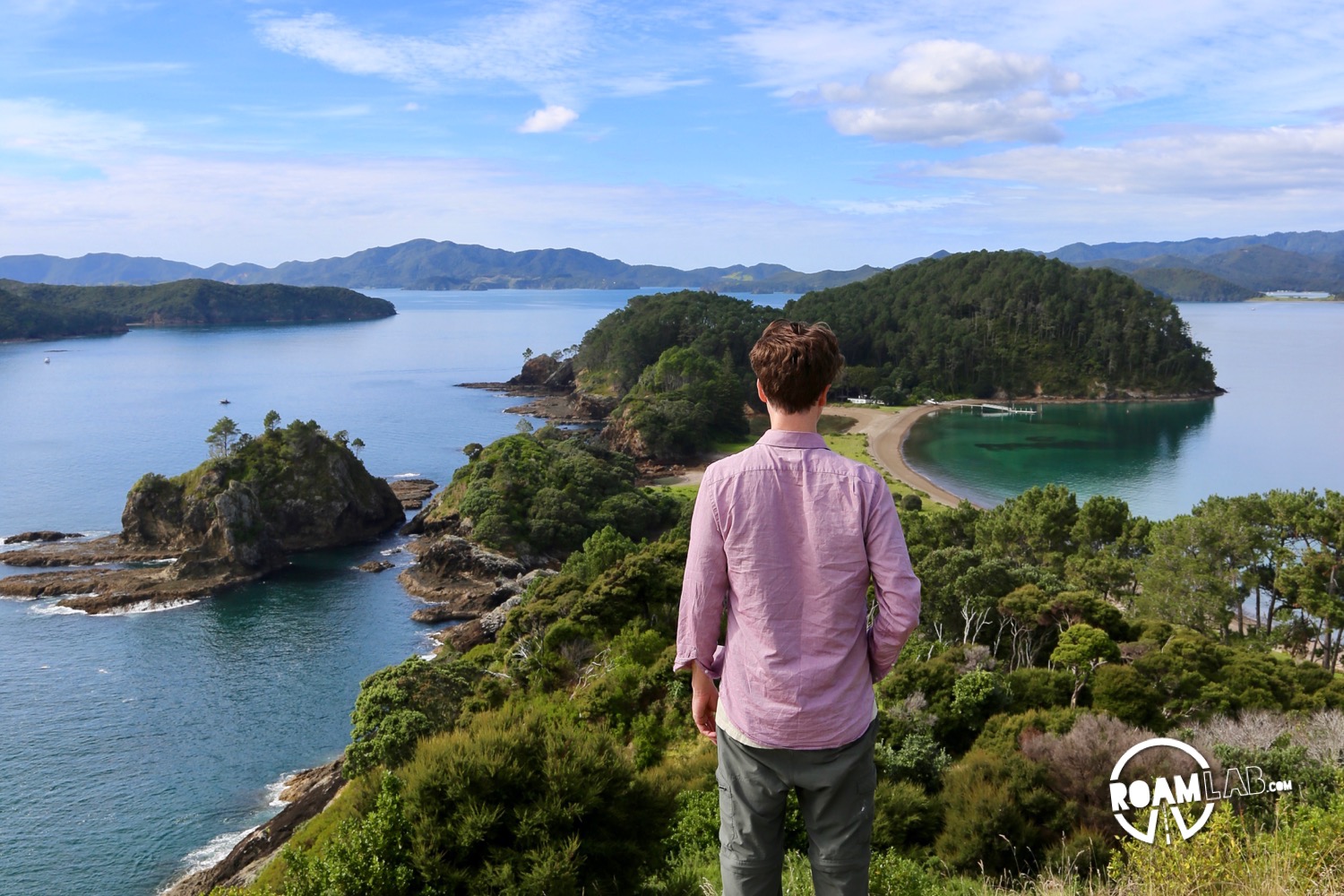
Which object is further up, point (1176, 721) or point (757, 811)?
point (757, 811)

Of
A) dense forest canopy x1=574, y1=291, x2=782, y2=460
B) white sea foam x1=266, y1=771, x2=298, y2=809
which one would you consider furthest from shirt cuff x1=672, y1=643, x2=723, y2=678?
dense forest canopy x1=574, y1=291, x2=782, y2=460

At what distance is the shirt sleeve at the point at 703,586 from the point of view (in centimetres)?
282

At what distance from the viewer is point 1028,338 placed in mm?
91312

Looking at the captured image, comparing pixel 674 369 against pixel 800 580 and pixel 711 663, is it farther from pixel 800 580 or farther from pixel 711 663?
pixel 800 580

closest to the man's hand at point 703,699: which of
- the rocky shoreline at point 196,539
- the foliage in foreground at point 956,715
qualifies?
the foliage in foreground at point 956,715

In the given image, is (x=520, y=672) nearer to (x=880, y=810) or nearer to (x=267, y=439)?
(x=880, y=810)

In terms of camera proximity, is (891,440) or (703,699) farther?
(891,440)

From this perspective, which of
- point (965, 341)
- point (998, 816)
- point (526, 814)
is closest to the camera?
point (526, 814)

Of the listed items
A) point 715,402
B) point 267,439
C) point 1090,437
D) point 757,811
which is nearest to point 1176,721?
point 757,811

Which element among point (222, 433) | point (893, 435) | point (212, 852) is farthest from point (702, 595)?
point (893, 435)

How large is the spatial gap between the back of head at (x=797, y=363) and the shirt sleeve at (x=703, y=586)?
1.25 ft

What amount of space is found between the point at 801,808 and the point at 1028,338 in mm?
96291

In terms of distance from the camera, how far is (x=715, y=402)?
64688mm

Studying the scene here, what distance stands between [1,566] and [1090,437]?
221ft
